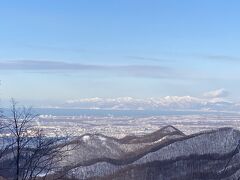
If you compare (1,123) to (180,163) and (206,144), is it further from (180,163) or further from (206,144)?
(206,144)

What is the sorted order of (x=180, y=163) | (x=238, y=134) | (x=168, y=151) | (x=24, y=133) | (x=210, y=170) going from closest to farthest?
(x=24, y=133) → (x=210, y=170) → (x=180, y=163) → (x=168, y=151) → (x=238, y=134)

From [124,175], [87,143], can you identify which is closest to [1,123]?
[124,175]

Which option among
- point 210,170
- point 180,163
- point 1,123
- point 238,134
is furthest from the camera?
point 238,134

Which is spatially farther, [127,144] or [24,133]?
[127,144]

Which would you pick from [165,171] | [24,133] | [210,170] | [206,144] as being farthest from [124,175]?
[24,133]

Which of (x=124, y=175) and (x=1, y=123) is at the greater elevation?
(x=1, y=123)

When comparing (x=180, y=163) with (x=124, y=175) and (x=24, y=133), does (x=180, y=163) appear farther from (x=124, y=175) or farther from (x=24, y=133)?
(x=24, y=133)

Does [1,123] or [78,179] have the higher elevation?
[1,123]

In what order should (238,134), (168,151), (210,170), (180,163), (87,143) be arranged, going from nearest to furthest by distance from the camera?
(210,170) → (180,163) → (168,151) → (238,134) → (87,143)

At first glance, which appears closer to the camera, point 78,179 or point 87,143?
point 78,179
